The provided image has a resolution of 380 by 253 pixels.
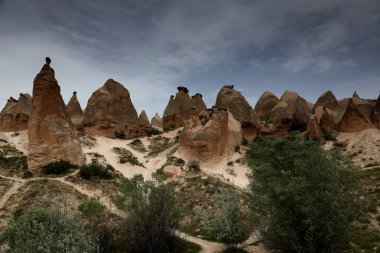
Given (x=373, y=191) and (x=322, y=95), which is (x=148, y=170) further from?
(x=322, y=95)

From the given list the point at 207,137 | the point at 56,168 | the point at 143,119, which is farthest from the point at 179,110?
the point at 56,168

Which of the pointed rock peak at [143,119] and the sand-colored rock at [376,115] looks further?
the pointed rock peak at [143,119]

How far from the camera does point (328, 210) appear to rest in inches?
717

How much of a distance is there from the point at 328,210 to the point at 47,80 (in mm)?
29624

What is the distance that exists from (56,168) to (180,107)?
32877 millimetres

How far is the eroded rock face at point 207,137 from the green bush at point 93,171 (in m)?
10.6

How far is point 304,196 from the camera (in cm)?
1830

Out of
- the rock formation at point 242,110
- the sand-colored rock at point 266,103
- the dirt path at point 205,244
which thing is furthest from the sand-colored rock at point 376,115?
the dirt path at point 205,244


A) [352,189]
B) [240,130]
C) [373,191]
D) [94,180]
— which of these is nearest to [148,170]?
[94,180]

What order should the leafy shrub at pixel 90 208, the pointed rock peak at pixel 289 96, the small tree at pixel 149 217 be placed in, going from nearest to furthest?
the leafy shrub at pixel 90 208, the small tree at pixel 149 217, the pointed rock peak at pixel 289 96

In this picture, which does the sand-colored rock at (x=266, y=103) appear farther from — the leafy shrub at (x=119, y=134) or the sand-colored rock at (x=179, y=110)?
the leafy shrub at (x=119, y=134)

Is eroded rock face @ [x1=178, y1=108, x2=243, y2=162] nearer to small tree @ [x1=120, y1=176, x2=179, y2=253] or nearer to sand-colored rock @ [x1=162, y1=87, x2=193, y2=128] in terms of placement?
sand-colored rock @ [x1=162, y1=87, x2=193, y2=128]

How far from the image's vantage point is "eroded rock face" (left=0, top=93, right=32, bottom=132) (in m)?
55.1

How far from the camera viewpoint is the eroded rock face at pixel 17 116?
181 feet
